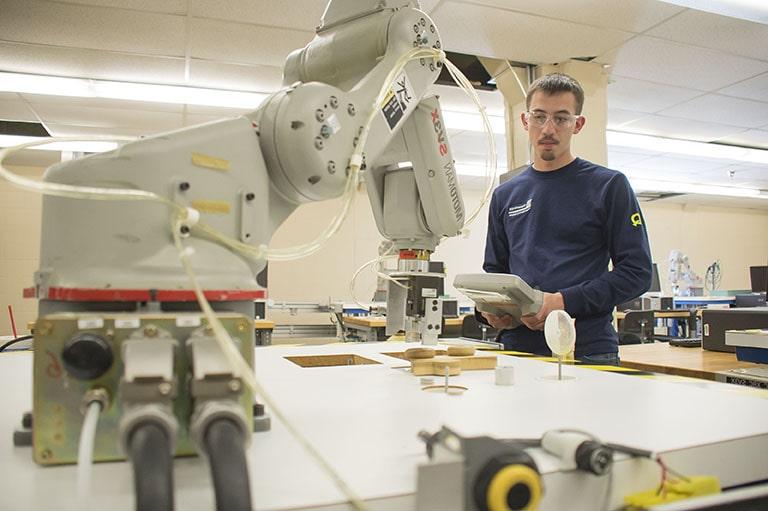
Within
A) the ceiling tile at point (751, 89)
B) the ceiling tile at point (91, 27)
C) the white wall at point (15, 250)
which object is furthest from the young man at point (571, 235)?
the white wall at point (15, 250)

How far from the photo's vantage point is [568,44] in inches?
146

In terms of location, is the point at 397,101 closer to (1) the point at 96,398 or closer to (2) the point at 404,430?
(2) the point at 404,430

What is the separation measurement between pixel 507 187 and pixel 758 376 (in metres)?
0.99

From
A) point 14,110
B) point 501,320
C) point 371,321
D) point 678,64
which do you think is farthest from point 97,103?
point 678,64

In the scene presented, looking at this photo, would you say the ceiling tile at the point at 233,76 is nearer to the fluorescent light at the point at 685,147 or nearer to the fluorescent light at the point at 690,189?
the fluorescent light at the point at 685,147

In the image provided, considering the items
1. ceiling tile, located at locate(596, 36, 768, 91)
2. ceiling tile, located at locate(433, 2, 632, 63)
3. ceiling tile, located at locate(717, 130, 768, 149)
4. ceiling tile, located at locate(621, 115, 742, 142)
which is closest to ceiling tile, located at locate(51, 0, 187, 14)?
ceiling tile, located at locate(433, 2, 632, 63)

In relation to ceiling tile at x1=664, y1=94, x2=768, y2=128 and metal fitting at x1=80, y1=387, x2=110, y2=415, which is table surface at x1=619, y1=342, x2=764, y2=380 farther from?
ceiling tile at x1=664, y1=94, x2=768, y2=128

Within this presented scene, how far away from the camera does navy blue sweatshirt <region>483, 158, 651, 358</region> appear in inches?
65.1

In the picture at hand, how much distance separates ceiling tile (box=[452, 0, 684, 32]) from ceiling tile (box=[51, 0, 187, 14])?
65.6 inches

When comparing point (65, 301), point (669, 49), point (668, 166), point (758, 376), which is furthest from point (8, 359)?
point (668, 166)

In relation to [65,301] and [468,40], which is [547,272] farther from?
[468,40]

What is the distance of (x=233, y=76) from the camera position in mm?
4156

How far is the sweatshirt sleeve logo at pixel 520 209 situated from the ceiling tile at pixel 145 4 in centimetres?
232

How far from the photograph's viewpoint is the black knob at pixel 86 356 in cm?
53
